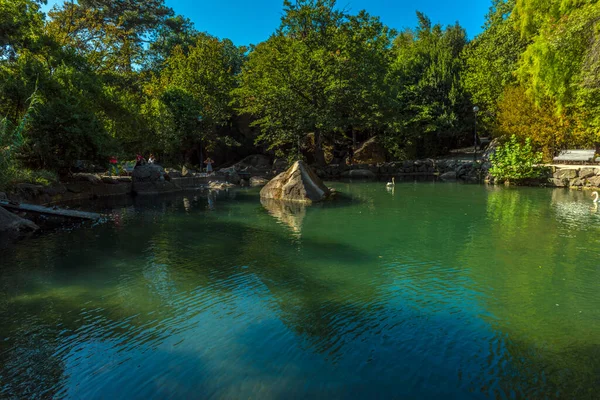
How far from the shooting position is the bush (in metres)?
22.3

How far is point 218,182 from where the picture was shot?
25.5 meters

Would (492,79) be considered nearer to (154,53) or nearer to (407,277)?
(407,277)

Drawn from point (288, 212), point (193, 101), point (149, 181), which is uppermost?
point (193, 101)

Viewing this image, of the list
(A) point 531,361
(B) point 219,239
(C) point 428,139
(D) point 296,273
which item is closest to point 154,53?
(C) point 428,139

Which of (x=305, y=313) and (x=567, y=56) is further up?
(x=567, y=56)

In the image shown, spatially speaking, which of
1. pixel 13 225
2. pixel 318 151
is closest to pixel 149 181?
pixel 13 225

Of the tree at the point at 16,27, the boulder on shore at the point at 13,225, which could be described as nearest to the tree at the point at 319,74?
the tree at the point at 16,27

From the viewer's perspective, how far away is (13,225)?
1149 centimetres

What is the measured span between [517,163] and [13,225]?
76.3 ft

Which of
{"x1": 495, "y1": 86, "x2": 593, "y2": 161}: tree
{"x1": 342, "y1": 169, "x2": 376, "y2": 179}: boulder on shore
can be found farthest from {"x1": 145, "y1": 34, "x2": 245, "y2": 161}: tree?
{"x1": 495, "y1": 86, "x2": 593, "y2": 161}: tree

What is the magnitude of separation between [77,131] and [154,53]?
32.6 m

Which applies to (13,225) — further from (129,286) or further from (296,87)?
(296,87)

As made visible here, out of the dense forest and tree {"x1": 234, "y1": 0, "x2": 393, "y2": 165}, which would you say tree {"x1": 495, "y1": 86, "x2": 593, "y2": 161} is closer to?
the dense forest

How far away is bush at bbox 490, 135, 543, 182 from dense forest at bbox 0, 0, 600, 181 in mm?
1988
